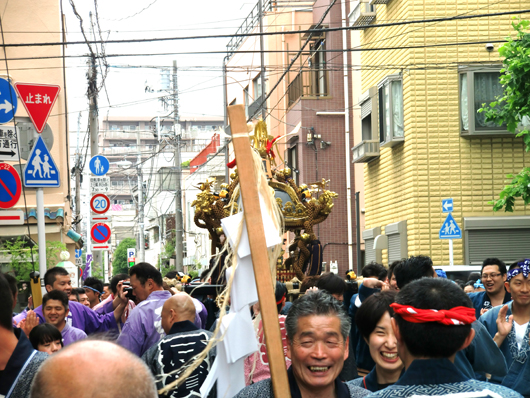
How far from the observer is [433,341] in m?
2.78

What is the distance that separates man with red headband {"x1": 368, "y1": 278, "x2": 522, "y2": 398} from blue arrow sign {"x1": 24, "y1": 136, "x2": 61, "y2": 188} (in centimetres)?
635

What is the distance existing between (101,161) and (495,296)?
13.8m

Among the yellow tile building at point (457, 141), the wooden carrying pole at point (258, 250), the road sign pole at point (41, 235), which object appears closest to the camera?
the wooden carrying pole at point (258, 250)

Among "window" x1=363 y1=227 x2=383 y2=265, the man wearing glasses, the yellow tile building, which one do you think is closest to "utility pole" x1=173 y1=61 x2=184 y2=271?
"window" x1=363 y1=227 x2=383 y2=265

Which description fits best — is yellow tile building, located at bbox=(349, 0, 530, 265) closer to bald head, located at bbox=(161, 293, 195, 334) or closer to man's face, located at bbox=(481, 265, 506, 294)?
man's face, located at bbox=(481, 265, 506, 294)

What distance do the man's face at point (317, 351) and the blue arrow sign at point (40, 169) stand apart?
5.71 metres

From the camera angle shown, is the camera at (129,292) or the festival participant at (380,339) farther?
the camera at (129,292)

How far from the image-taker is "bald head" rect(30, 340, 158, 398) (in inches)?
65.1

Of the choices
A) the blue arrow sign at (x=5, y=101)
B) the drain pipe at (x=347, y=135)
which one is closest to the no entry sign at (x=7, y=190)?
the blue arrow sign at (x=5, y=101)

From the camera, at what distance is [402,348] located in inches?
114

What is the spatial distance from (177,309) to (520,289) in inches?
103

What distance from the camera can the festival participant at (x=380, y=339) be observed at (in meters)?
4.22

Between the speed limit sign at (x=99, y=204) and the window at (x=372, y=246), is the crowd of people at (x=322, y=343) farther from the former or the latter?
the window at (x=372, y=246)

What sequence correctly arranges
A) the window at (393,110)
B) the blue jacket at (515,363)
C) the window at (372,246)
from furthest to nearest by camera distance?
the window at (372,246) < the window at (393,110) < the blue jacket at (515,363)
